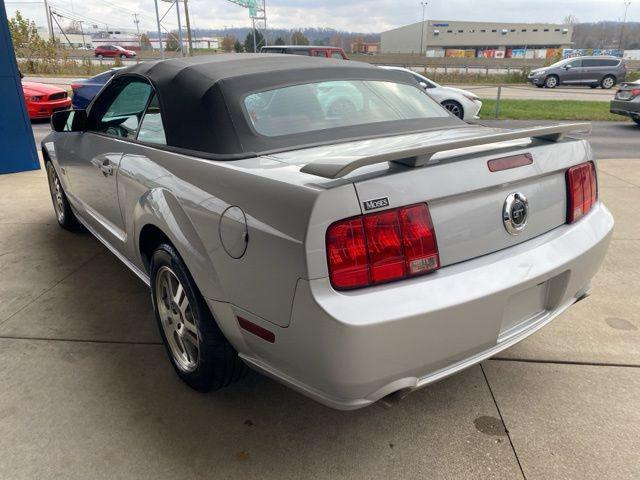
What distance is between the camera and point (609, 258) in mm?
4227

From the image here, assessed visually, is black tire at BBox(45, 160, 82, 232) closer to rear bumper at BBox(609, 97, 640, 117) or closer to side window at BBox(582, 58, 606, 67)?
rear bumper at BBox(609, 97, 640, 117)

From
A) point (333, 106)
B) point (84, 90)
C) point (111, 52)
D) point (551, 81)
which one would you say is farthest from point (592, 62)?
point (111, 52)

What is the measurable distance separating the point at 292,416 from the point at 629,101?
14.0 m

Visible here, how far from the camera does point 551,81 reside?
26422 millimetres

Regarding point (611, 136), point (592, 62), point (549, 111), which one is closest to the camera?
point (611, 136)

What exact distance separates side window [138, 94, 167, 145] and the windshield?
57 cm

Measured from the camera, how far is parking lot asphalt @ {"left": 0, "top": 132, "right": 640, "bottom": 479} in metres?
2.09

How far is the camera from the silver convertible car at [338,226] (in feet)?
5.63

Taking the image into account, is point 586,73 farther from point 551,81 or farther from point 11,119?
point 11,119

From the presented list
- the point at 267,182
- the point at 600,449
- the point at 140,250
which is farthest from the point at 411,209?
the point at 140,250

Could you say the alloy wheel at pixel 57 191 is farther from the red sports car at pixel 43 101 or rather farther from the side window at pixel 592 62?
the side window at pixel 592 62

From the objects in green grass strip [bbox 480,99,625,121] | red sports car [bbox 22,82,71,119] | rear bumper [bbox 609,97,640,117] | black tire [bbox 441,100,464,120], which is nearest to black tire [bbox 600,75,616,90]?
green grass strip [bbox 480,99,625,121]

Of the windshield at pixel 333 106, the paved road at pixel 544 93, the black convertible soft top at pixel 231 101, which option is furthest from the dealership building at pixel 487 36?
the black convertible soft top at pixel 231 101

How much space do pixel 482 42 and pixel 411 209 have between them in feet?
350
